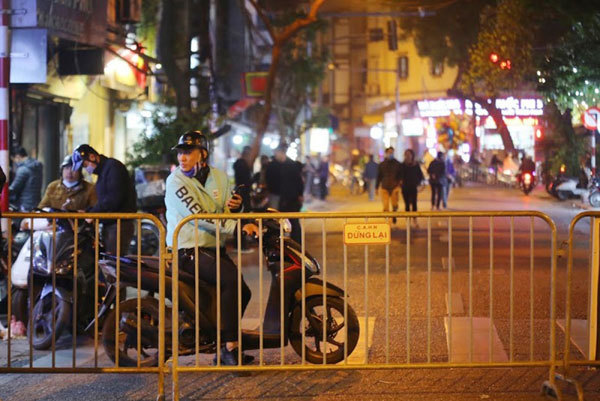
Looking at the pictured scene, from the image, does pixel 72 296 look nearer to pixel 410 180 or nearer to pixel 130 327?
pixel 130 327

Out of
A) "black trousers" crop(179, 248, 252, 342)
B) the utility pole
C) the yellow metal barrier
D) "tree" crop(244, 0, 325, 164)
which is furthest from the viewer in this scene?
"tree" crop(244, 0, 325, 164)

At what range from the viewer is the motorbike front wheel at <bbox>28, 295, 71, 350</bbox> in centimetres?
802

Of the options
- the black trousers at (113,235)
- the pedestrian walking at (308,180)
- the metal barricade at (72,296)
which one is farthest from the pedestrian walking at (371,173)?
the metal barricade at (72,296)

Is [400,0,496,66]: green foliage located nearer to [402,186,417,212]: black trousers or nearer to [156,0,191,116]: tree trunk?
[402,186,417,212]: black trousers

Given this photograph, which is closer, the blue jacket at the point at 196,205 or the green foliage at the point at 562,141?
the blue jacket at the point at 196,205

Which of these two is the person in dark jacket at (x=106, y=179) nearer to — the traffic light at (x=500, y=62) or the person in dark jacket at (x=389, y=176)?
the person in dark jacket at (x=389, y=176)

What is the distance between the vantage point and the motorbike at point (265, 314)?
6969 millimetres

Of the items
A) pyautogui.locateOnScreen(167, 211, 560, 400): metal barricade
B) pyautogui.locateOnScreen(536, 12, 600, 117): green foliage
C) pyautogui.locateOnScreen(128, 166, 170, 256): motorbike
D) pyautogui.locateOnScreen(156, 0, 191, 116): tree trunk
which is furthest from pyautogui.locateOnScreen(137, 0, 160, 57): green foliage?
pyautogui.locateOnScreen(167, 211, 560, 400): metal barricade

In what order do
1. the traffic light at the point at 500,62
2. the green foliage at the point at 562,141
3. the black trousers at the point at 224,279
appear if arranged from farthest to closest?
the traffic light at the point at 500,62 < the green foliage at the point at 562,141 < the black trousers at the point at 224,279

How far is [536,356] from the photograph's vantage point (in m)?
7.61

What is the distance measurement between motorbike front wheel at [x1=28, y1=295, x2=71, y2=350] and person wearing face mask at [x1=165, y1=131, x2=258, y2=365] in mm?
1530

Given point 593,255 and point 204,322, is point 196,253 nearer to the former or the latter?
point 204,322

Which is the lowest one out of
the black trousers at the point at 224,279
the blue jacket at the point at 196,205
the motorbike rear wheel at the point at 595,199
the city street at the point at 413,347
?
the city street at the point at 413,347

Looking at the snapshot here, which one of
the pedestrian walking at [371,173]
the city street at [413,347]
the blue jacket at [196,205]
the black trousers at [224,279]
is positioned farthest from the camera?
the pedestrian walking at [371,173]
